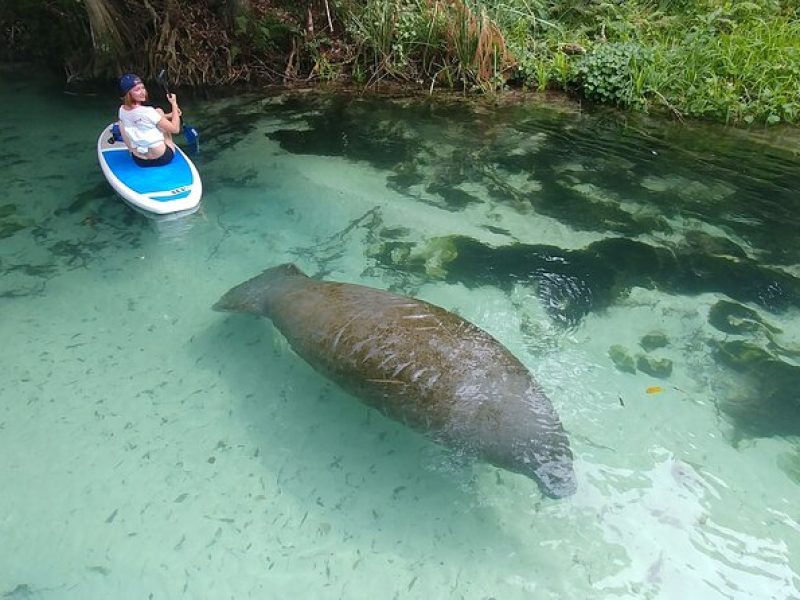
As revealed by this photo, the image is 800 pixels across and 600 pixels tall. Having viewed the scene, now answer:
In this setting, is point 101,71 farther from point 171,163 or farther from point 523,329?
point 523,329

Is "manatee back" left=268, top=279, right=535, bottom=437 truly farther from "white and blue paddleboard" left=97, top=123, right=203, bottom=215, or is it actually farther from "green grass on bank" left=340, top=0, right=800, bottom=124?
"green grass on bank" left=340, top=0, right=800, bottom=124

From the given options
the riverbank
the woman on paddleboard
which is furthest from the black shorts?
the riverbank

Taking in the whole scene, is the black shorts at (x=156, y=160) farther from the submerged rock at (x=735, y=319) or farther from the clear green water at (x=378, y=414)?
the submerged rock at (x=735, y=319)

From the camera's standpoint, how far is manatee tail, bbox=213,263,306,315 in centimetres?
467

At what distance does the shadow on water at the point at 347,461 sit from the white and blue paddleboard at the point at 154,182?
221cm

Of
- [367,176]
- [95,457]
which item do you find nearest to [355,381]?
[95,457]

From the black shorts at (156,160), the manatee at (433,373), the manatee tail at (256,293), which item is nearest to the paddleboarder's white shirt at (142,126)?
the black shorts at (156,160)

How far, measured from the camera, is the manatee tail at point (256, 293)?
4.67 m

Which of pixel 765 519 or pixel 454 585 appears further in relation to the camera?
pixel 765 519

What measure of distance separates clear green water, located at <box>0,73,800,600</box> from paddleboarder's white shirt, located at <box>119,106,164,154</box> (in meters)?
0.76

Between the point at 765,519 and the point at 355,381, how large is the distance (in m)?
2.56

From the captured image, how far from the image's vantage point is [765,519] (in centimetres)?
362

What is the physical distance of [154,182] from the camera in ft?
20.8

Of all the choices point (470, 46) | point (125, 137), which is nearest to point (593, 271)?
point (125, 137)
